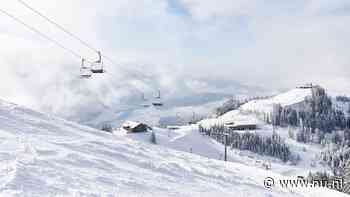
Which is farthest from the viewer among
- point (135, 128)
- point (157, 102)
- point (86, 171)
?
point (135, 128)

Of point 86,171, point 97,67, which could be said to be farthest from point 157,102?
point 86,171

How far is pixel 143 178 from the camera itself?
575 inches

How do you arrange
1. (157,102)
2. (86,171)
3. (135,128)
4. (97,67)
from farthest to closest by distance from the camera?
1. (135,128)
2. (157,102)
3. (97,67)
4. (86,171)

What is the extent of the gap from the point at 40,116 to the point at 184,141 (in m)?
119

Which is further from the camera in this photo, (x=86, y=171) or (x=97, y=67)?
(x=97, y=67)

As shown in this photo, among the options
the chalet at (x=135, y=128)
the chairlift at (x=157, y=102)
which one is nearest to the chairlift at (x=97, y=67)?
the chairlift at (x=157, y=102)

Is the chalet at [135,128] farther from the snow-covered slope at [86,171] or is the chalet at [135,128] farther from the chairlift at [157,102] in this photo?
the snow-covered slope at [86,171]

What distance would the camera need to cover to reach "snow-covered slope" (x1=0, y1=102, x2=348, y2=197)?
1109 cm

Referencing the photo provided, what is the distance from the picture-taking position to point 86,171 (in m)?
13.6

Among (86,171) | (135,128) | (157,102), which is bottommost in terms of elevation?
(135,128)

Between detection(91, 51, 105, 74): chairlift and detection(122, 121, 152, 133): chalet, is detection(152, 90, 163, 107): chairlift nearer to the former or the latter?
detection(91, 51, 105, 74): chairlift

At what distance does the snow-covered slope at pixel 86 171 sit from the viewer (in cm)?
1109

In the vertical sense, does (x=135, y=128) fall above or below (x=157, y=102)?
below

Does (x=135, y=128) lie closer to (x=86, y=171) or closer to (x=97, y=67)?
(x=97, y=67)
